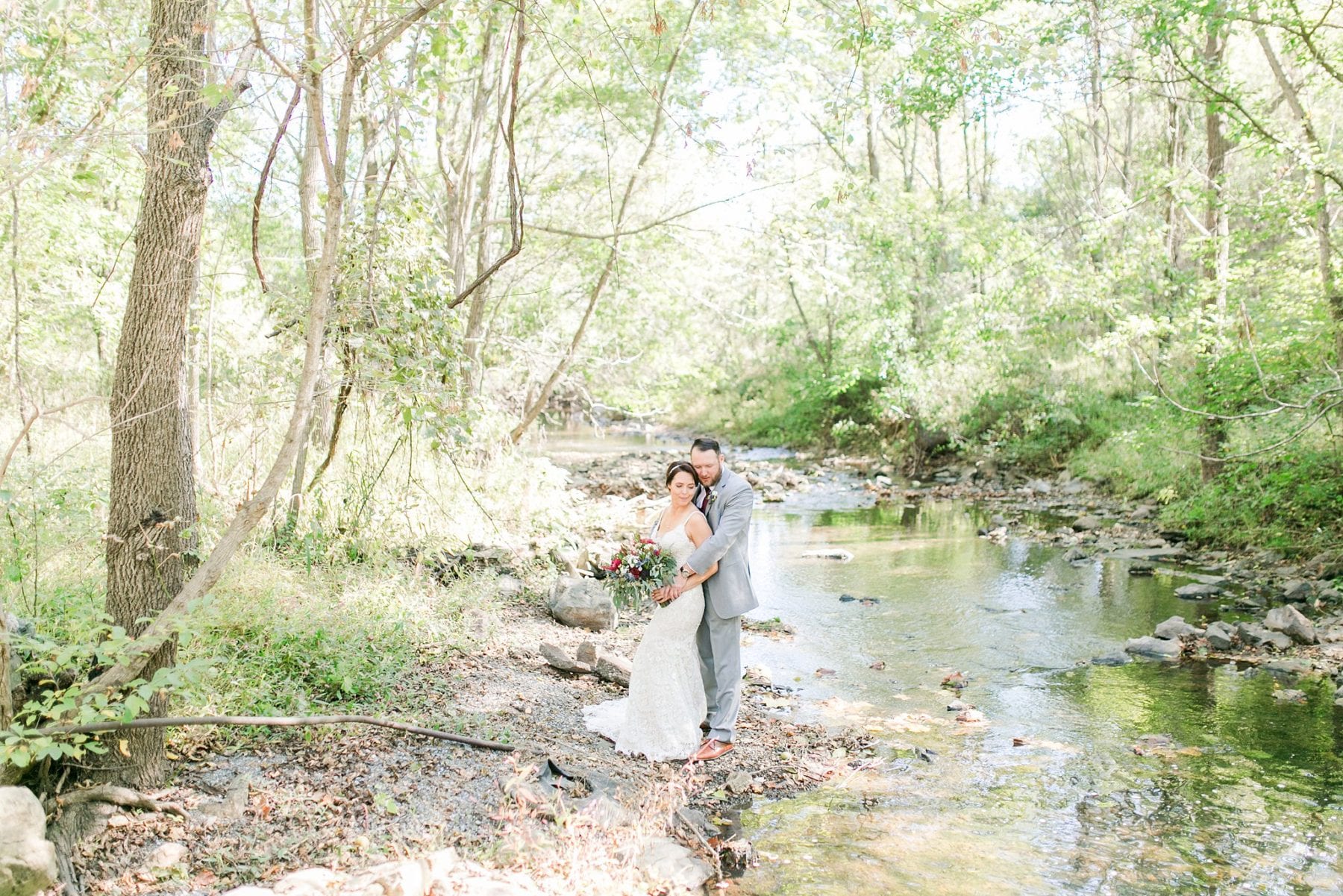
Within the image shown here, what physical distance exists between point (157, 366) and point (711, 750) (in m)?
3.94

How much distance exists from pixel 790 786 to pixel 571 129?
10897mm

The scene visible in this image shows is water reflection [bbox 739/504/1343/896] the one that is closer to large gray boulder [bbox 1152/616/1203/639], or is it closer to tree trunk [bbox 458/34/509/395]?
large gray boulder [bbox 1152/616/1203/639]

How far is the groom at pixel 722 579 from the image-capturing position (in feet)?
19.7

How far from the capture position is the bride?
5910mm

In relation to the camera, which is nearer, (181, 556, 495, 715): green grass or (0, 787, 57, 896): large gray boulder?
(0, 787, 57, 896): large gray boulder

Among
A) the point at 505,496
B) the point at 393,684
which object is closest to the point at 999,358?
the point at 505,496

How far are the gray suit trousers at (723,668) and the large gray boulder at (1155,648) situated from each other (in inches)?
192

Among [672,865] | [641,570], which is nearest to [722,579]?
[641,570]

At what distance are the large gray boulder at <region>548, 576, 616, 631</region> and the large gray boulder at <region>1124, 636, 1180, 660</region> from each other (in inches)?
200

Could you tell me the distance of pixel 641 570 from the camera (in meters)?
6.01

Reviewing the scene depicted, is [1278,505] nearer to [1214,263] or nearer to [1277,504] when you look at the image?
[1277,504]

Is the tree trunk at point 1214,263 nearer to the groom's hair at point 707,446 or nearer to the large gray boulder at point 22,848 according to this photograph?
the groom's hair at point 707,446

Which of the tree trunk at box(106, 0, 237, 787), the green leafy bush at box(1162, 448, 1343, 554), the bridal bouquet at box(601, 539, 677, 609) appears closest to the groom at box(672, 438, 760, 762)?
the bridal bouquet at box(601, 539, 677, 609)

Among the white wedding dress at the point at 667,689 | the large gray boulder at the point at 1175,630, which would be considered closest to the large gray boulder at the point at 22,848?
the white wedding dress at the point at 667,689
